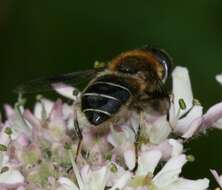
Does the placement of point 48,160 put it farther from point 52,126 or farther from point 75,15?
point 75,15

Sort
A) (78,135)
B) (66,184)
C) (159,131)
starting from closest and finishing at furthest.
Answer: (66,184), (78,135), (159,131)

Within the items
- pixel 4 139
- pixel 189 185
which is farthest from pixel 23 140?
pixel 189 185

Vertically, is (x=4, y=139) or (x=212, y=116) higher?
(x=4, y=139)

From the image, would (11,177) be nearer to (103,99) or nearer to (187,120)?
(103,99)

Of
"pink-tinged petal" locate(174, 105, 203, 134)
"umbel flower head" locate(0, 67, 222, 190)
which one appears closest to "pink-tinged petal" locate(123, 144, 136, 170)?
"umbel flower head" locate(0, 67, 222, 190)

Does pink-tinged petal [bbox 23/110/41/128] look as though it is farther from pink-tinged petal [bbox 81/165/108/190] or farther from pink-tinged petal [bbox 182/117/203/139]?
pink-tinged petal [bbox 182/117/203/139]

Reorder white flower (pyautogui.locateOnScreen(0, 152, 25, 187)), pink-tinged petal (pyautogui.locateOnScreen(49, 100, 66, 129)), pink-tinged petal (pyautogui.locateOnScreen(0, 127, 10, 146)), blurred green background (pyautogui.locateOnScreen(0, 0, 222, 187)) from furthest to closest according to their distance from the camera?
blurred green background (pyautogui.locateOnScreen(0, 0, 222, 187)) < pink-tinged petal (pyautogui.locateOnScreen(49, 100, 66, 129)) < pink-tinged petal (pyautogui.locateOnScreen(0, 127, 10, 146)) < white flower (pyautogui.locateOnScreen(0, 152, 25, 187))

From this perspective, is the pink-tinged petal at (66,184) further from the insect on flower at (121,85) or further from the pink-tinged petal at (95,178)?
the insect on flower at (121,85)
